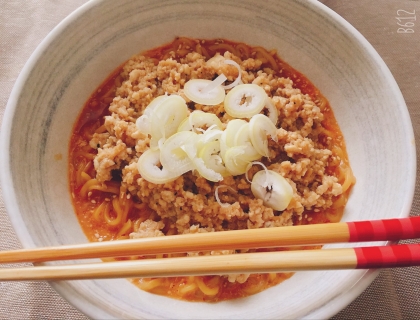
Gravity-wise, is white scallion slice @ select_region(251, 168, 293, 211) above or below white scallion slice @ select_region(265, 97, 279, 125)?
below

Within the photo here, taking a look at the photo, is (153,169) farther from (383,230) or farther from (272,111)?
(383,230)

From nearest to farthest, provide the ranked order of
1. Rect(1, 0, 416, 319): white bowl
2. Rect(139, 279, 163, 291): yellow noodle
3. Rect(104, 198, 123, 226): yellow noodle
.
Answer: Rect(1, 0, 416, 319): white bowl, Rect(139, 279, 163, 291): yellow noodle, Rect(104, 198, 123, 226): yellow noodle

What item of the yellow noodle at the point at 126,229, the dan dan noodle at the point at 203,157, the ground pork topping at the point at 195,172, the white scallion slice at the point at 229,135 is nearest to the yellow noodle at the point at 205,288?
the dan dan noodle at the point at 203,157

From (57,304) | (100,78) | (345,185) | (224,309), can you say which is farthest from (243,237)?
(100,78)

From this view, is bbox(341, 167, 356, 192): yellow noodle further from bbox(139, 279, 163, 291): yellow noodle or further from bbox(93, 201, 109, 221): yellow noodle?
bbox(93, 201, 109, 221): yellow noodle

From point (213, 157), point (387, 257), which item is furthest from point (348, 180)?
point (213, 157)

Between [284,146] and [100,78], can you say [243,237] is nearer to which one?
[284,146]

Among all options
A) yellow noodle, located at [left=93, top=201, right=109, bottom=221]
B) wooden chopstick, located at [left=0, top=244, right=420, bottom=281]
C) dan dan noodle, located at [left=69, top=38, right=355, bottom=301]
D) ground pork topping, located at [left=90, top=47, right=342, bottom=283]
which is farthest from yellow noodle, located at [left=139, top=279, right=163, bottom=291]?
yellow noodle, located at [left=93, top=201, right=109, bottom=221]

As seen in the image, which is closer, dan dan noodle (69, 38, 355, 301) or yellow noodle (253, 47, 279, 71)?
dan dan noodle (69, 38, 355, 301)
